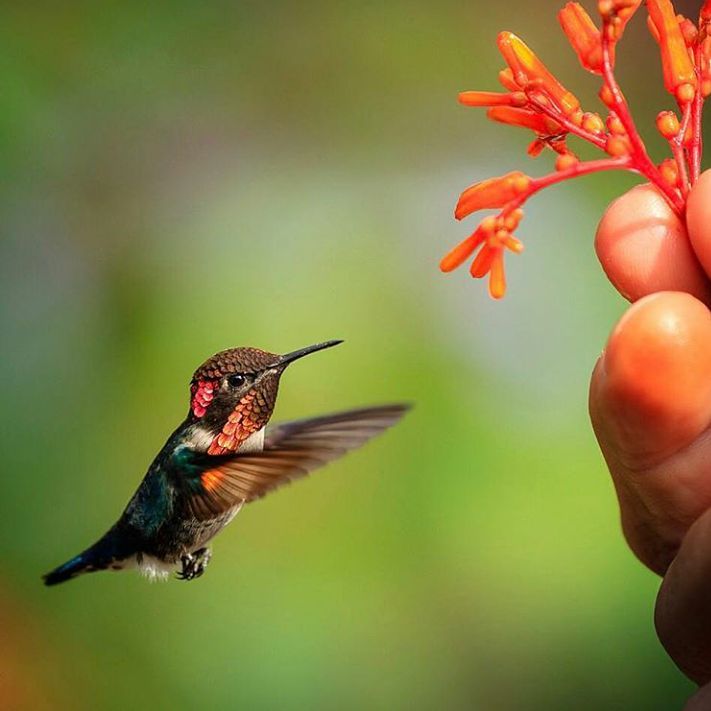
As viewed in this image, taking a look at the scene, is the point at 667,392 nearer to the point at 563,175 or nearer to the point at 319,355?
the point at 563,175

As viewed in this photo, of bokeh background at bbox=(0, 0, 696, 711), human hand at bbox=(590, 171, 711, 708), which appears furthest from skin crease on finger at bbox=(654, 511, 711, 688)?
bokeh background at bbox=(0, 0, 696, 711)

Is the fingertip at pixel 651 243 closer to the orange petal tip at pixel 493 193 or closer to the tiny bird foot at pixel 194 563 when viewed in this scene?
the orange petal tip at pixel 493 193

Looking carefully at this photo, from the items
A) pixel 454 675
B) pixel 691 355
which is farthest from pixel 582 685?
pixel 691 355

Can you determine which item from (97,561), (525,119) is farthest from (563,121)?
(97,561)

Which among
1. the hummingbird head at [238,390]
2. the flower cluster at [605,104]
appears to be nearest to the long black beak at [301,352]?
the hummingbird head at [238,390]

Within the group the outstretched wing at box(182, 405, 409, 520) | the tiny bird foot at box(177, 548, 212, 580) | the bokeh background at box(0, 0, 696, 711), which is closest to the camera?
the outstretched wing at box(182, 405, 409, 520)

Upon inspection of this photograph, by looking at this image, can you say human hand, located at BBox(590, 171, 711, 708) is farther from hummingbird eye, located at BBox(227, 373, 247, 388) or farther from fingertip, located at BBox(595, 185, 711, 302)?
hummingbird eye, located at BBox(227, 373, 247, 388)

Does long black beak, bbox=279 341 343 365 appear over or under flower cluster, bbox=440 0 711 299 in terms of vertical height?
under

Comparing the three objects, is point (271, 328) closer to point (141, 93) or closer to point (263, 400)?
point (141, 93)
